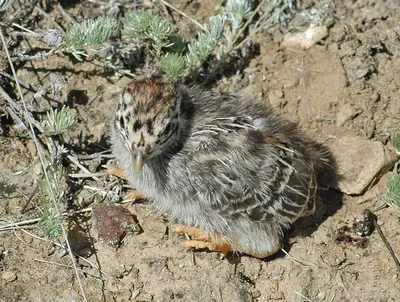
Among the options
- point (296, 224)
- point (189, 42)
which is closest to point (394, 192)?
point (296, 224)

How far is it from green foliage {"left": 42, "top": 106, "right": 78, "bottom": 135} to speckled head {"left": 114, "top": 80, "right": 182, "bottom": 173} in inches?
25.3

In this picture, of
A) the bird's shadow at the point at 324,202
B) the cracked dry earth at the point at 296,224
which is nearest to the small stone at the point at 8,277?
the cracked dry earth at the point at 296,224

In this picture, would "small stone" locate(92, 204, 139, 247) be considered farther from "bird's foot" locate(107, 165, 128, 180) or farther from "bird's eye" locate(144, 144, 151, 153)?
"bird's eye" locate(144, 144, 151, 153)

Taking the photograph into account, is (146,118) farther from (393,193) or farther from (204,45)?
(393,193)

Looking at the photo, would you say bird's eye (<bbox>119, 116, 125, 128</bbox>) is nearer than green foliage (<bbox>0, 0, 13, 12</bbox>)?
Yes

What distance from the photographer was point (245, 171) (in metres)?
5.62

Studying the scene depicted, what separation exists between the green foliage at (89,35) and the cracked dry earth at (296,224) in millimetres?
470

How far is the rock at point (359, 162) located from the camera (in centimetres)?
651

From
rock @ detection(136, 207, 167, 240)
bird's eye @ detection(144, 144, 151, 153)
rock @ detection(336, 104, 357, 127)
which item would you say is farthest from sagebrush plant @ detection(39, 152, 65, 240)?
rock @ detection(336, 104, 357, 127)

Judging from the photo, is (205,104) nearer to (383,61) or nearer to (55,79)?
(55,79)

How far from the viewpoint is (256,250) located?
5945 mm

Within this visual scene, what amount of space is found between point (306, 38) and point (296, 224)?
6.01 ft

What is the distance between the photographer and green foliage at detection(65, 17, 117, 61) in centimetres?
604

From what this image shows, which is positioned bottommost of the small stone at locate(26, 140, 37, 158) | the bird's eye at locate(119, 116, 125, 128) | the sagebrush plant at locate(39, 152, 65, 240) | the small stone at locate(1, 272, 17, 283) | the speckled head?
Answer: the small stone at locate(1, 272, 17, 283)
